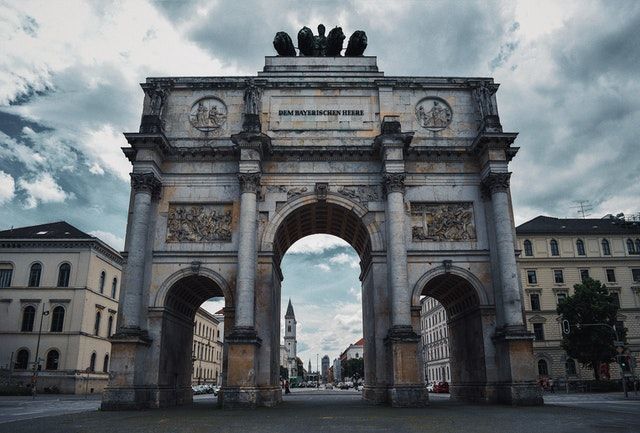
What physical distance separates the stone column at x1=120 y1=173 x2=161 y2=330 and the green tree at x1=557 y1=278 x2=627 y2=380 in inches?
1455

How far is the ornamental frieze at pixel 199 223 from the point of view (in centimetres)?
2445

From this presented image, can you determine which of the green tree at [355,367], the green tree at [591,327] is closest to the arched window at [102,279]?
the green tree at [591,327]

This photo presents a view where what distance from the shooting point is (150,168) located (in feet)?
78.9

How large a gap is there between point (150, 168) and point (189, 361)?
33.1 feet

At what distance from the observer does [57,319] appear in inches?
1874

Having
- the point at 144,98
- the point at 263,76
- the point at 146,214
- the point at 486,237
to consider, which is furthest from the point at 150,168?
the point at 486,237

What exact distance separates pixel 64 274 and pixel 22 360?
822cm

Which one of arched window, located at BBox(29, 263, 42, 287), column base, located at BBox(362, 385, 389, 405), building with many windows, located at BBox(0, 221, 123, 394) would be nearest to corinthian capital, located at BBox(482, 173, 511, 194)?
column base, located at BBox(362, 385, 389, 405)

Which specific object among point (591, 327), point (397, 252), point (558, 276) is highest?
point (558, 276)

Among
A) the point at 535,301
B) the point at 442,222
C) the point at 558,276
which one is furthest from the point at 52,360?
the point at 558,276

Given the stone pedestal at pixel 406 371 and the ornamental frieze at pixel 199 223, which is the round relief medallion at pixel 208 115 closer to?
the ornamental frieze at pixel 199 223

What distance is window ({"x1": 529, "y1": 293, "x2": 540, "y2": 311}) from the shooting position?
55.9 metres

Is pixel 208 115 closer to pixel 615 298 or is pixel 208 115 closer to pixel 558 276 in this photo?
pixel 558 276

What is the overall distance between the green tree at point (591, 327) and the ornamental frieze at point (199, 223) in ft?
111
